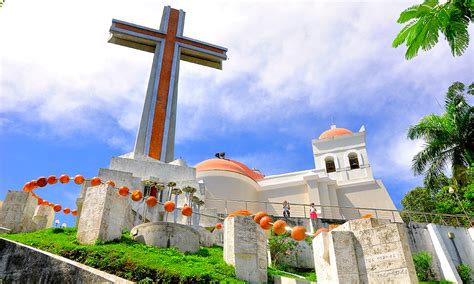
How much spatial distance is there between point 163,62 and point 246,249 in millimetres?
19967

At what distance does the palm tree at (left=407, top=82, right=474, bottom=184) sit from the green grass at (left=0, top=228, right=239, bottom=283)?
16920mm

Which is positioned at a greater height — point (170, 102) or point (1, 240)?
point (170, 102)

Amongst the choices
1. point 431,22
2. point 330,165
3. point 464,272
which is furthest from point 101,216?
point 330,165

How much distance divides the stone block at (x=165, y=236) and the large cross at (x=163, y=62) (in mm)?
10495

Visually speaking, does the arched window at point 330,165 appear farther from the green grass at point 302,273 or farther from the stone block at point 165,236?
the stone block at point 165,236

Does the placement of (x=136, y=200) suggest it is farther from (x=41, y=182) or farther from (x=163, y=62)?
(x=163, y=62)

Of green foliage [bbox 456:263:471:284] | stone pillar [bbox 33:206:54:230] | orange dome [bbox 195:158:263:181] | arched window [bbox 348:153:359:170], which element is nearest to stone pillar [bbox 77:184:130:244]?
stone pillar [bbox 33:206:54:230]

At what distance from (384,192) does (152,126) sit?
57.8 feet

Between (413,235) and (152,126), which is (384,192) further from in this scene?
(152,126)

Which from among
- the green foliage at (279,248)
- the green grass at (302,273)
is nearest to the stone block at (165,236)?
the green grass at (302,273)

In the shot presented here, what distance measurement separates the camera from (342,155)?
3105 cm

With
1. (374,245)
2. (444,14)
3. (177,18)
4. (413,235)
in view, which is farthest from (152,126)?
(444,14)

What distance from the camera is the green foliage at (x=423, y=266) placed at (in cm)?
1653

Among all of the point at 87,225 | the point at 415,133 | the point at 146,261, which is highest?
the point at 415,133
